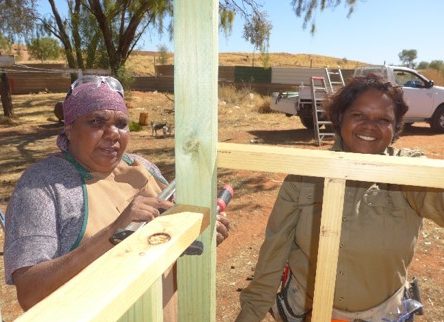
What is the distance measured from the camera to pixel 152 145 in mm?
10281

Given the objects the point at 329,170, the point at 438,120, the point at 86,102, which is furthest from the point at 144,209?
the point at 438,120

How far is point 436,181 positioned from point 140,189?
3.66 ft

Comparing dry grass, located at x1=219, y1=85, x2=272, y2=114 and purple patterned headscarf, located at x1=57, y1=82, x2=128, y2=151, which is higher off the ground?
purple patterned headscarf, located at x1=57, y1=82, x2=128, y2=151

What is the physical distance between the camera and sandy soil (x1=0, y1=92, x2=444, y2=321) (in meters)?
3.83

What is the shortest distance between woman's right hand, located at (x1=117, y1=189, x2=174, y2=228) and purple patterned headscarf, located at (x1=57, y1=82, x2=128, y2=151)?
0.64m

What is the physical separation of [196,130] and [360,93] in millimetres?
1102

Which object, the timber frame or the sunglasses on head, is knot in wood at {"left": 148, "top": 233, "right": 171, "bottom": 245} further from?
the sunglasses on head

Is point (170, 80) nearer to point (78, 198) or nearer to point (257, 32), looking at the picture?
point (257, 32)

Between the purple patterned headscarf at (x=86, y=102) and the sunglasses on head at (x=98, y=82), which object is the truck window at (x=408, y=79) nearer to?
the sunglasses on head at (x=98, y=82)

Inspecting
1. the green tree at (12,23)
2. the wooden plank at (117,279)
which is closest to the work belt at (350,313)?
the wooden plank at (117,279)

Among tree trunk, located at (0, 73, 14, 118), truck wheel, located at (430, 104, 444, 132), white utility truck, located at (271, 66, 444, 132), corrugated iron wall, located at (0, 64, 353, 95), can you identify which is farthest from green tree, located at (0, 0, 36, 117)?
truck wheel, located at (430, 104, 444, 132)

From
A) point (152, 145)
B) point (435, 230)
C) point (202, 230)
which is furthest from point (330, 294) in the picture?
point (152, 145)

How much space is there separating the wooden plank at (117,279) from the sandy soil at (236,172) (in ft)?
9.37

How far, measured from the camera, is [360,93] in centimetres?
182
